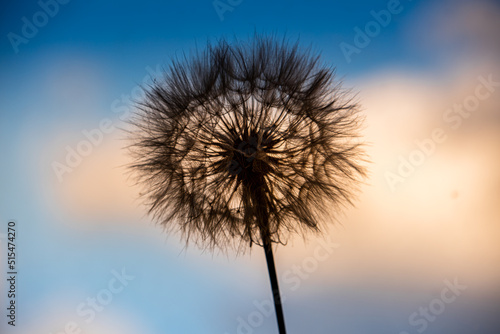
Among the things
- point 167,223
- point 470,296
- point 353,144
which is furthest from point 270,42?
point 470,296

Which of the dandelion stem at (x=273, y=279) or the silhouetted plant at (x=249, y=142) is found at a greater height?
the silhouetted plant at (x=249, y=142)

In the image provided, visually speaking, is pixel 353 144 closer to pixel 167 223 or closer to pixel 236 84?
pixel 236 84

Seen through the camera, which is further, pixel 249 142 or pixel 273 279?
pixel 273 279

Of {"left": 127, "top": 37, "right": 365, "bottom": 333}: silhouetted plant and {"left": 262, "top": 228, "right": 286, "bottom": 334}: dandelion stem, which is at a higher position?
{"left": 127, "top": 37, "right": 365, "bottom": 333}: silhouetted plant

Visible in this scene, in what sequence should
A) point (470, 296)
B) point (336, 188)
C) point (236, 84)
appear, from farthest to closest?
1. point (470, 296)
2. point (336, 188)
3. point (236, 84)

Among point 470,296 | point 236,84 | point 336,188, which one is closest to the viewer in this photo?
point 236,84

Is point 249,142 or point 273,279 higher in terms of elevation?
point 249,142

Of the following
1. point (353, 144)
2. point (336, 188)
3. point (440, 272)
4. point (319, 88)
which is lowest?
point (440, 272)

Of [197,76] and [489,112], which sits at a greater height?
[197,76]
